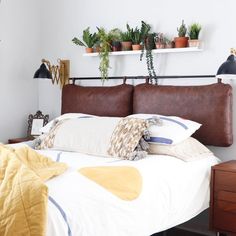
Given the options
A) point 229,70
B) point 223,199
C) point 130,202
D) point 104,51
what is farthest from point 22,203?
point 104,51

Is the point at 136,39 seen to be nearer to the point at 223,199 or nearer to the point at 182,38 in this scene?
the point at 182,38

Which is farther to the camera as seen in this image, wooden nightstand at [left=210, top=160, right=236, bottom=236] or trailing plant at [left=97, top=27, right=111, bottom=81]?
trailing plant at [left=97, top=27, right=111, bottom=81]

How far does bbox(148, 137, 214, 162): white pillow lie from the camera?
2.73 meters

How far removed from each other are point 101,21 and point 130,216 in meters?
2.28

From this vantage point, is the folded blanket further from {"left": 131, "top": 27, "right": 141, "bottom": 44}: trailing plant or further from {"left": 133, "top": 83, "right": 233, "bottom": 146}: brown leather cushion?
{"left": 131, "top": 27, "right": 141, "bottom": 44}: trailing plant

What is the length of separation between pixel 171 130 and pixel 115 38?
126cm

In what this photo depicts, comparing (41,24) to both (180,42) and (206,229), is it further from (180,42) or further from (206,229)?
(206,229)

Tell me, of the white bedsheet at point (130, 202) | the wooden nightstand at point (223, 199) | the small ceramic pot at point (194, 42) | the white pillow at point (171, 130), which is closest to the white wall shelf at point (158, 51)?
the small ceramic pot at point (194, 42)

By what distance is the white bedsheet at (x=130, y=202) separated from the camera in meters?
1.78

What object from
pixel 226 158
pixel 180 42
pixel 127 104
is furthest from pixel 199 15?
pixel 226 158

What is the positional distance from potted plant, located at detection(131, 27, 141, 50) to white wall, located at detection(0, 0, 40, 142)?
125cm

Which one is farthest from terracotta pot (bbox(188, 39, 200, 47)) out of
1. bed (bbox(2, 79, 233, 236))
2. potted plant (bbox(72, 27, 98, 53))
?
potted plant (bbox(72, 27, 98, 53))

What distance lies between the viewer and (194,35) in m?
3.20

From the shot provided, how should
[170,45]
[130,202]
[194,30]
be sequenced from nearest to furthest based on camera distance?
[130,202] < [194,30] < [170,45]
